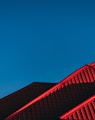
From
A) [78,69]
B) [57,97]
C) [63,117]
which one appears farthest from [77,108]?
[78,69]

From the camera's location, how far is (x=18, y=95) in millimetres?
26219

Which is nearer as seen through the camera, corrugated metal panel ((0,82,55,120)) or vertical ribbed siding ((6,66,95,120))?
vertical ribbed siding ((6,66,95,120))

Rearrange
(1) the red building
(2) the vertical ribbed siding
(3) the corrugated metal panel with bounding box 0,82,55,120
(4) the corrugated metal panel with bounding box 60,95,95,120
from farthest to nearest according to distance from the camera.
Result: (3) the corrugated metal panel with bounding box 0,82,55,120
(2) the vertical ribbed siding
(1) the red building
(4) the corrugated metal panel with bounding box 60,95,95,120

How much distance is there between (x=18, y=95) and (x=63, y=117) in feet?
27.7

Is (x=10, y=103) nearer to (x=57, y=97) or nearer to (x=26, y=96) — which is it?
(x=26, y=96)

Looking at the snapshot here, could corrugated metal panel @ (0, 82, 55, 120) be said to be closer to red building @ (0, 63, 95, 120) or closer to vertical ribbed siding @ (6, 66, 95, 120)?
red building @ (0, 63, 95, 120)

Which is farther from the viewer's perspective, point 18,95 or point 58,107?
point 18,95

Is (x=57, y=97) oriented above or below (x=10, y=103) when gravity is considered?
below

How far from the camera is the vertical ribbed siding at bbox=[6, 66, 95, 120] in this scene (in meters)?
21.0

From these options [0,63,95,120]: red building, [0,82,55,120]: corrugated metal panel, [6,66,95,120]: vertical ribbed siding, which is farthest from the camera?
[0,82,55,120]: corrugated metal panel

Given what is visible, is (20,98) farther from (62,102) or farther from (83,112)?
(83,112)

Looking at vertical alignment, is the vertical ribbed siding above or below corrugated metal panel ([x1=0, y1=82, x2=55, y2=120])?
below

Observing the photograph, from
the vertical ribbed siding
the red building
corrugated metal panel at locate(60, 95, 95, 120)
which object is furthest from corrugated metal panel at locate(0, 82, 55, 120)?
corrugated metal panel at locate(60, 95, 95, 120)

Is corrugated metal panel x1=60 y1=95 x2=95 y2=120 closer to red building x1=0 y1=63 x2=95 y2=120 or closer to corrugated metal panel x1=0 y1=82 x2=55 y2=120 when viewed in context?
red building x1=0 y1=63 x2=95 y2=120
